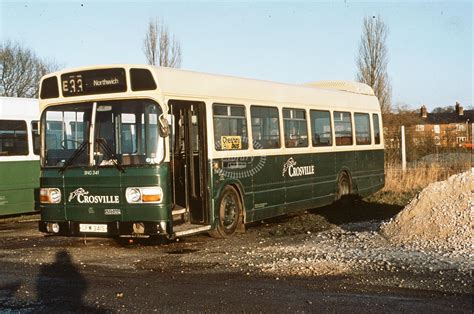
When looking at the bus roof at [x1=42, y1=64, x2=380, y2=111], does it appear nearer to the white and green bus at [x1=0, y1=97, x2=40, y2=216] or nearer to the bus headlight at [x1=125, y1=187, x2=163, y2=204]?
the bus headlight at [x1=125, y1=187, x2=163, y2=204]

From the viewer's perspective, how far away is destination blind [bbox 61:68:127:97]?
38.2 ft

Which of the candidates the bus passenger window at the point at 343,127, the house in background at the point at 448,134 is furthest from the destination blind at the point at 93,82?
the house in background at the point at 448,134

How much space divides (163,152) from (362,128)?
9671 millimetres

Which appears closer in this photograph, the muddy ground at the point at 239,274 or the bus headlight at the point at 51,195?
the muddy ground at the point at 239,274

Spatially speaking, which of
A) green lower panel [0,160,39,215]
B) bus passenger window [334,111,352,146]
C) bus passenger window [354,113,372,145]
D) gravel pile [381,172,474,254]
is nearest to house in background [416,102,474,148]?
bus passenger window [354,113,372,145]

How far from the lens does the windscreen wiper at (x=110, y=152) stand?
11430 millimetres

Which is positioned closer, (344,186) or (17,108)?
(17,108)

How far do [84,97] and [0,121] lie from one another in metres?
6.55

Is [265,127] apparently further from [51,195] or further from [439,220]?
[51,195]

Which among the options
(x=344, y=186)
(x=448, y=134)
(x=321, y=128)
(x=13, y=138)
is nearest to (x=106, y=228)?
(x=321, y=128)

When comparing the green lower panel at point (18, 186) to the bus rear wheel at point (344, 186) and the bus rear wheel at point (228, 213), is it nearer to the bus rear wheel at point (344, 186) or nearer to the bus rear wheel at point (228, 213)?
the bus rear wheel at point (228, 213)

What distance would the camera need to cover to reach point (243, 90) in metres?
14.0

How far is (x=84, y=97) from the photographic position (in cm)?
1197

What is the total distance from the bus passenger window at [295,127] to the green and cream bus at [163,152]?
0.08ft
